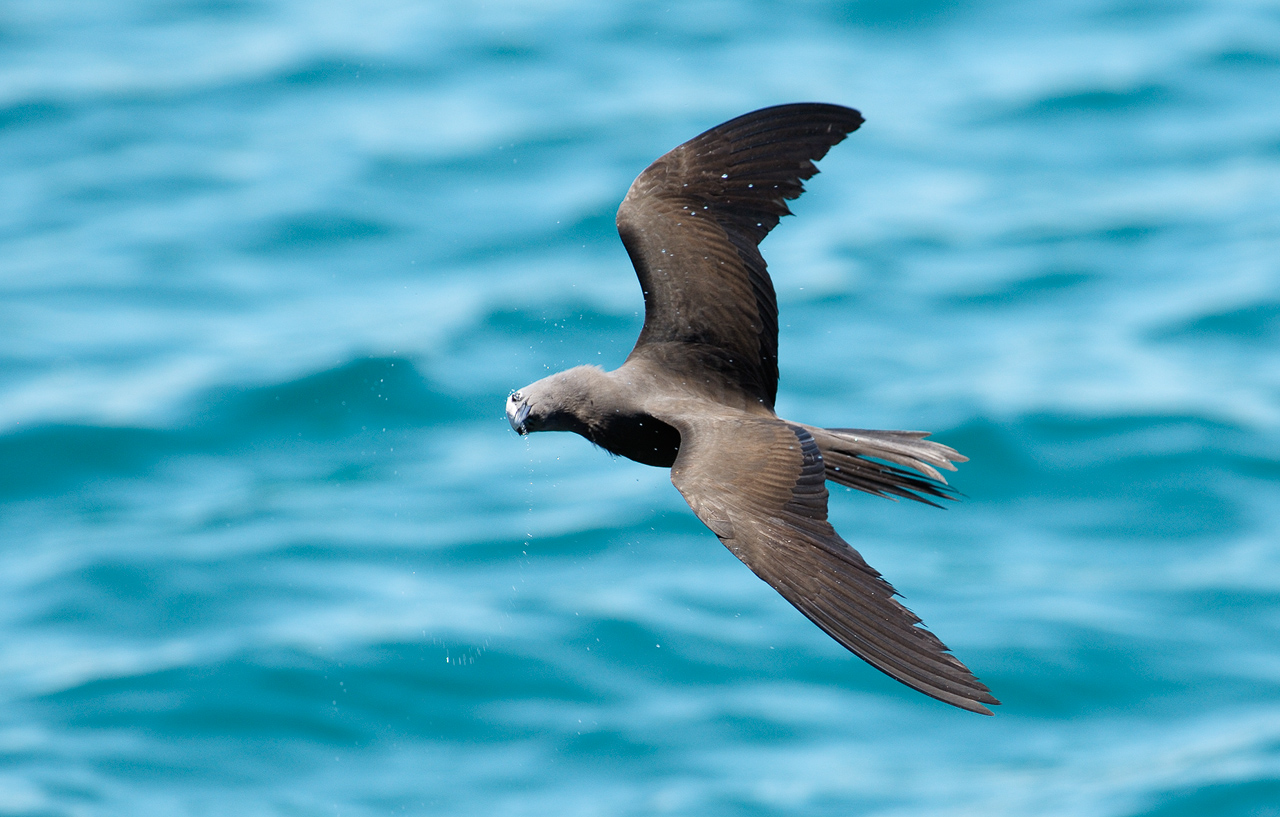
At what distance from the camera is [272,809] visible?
31.4 feet

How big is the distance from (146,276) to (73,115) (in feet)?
11.1

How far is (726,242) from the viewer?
6328mm

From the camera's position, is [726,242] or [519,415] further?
[726,242]

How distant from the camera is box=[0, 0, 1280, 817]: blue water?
9.95 m

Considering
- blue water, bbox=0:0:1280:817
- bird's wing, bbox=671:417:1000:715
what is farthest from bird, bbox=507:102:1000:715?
blue water, bbox=0:0:1280:817

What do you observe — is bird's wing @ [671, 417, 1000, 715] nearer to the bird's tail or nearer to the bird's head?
the bird's tail

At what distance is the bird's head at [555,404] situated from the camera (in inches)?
233

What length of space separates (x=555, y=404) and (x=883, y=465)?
119cm

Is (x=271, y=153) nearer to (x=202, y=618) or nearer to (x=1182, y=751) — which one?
(x=202, y=618)

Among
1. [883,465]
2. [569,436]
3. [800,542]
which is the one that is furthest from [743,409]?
[569,436]

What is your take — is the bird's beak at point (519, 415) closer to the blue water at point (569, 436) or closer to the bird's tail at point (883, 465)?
the bird's tail at point (883, 465)

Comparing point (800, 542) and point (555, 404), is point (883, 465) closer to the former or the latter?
point (800, 542)

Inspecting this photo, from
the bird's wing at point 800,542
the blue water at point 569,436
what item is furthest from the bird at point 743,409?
the blue water at point 569,436

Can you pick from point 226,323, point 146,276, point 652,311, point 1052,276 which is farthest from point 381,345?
point 652,311
